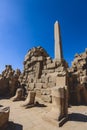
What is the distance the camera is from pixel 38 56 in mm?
11477

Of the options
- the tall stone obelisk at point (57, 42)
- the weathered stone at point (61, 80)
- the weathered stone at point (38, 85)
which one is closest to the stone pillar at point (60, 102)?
the weathered stone at point (61, 80)

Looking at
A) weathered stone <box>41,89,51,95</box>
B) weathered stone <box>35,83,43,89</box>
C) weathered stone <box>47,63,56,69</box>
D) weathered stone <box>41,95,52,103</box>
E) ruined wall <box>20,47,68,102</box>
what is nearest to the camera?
weathered stone <box>41,95,52,103</box>

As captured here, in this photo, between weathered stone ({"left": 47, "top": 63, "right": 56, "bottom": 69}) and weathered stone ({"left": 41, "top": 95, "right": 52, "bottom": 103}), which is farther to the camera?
weathered stone ({"left": 47, "top": 63, "right": 56, "bottom": 69})

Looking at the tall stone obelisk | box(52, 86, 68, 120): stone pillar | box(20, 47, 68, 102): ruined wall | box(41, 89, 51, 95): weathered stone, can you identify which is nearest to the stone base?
box(52, 86, 68, 120): stone pillar

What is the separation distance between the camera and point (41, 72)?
34.6 ft

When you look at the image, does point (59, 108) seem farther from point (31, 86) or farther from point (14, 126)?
point (31, 86)

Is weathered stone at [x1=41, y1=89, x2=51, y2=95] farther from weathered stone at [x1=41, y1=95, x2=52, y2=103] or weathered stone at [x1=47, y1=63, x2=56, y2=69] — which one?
weathered stone at [x1=47, y1=63, x2=56, y2=69]

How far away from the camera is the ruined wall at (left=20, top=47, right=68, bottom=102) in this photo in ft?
28.8

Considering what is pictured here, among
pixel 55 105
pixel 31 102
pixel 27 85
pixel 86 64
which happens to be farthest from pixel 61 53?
pixel 55 105

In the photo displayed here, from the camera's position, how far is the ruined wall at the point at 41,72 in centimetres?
878

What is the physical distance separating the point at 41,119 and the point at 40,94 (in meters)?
4.41

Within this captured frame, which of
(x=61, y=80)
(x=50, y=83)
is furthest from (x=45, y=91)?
(x=61, y=80)

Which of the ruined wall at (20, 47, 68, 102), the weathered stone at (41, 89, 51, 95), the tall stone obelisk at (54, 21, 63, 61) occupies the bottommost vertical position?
the weathered stone at (41, 89, 51, 95)

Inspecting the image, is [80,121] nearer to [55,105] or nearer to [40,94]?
[55,105]
